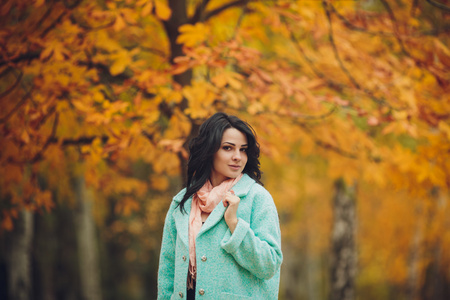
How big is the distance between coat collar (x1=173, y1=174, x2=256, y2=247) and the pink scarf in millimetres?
28

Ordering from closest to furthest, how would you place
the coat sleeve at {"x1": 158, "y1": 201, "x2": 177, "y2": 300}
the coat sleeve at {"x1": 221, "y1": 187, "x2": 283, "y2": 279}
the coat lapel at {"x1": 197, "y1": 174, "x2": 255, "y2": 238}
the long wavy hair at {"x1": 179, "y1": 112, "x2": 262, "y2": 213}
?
the coat sleeve at {"x1": 221, "y1": 187, "x2": 283, "y2": 279} → the coat lapel at {"x1": 197, "y1": 174, "x2": 255, "y2": 238} → the long wavy hair at {"x1": 179, "y1": 112, "x2": 262, "y2": 213} → the coat sleeve at {"x1": 158, "y1": 201, "x2": 177, "y2": 300}

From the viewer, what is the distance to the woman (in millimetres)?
1951

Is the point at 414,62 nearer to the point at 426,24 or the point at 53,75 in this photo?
the point at 426,24

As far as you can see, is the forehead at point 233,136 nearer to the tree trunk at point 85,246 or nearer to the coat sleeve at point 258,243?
the coat sleeve at point 258,243

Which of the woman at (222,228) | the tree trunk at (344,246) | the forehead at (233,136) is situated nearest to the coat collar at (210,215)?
the woman at (222,228)

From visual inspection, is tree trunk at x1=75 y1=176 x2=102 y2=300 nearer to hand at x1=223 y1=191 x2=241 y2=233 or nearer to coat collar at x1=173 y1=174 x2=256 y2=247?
coat collar at x1=173 y1=174 x2=256 y2=247

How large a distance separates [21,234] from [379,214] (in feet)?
36.4

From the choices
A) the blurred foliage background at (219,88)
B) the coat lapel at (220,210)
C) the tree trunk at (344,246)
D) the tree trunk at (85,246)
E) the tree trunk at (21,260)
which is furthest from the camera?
the tree trunk at (85,246)

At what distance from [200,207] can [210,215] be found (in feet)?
0.44

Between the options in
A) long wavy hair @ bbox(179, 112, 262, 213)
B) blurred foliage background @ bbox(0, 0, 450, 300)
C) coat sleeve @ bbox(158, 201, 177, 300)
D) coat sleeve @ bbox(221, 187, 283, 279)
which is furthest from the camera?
blurred foliage background @ bbox(0, 0, 450, 300)

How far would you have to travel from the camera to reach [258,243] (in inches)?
75.4

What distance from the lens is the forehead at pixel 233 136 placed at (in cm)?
213

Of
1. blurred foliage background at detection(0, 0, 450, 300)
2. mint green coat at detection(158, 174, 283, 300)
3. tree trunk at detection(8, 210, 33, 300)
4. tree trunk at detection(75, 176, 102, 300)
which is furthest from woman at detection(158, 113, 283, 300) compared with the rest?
tree trunk at detection(75, 176, 102, 300)

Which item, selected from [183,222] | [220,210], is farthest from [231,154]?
[183,222]
